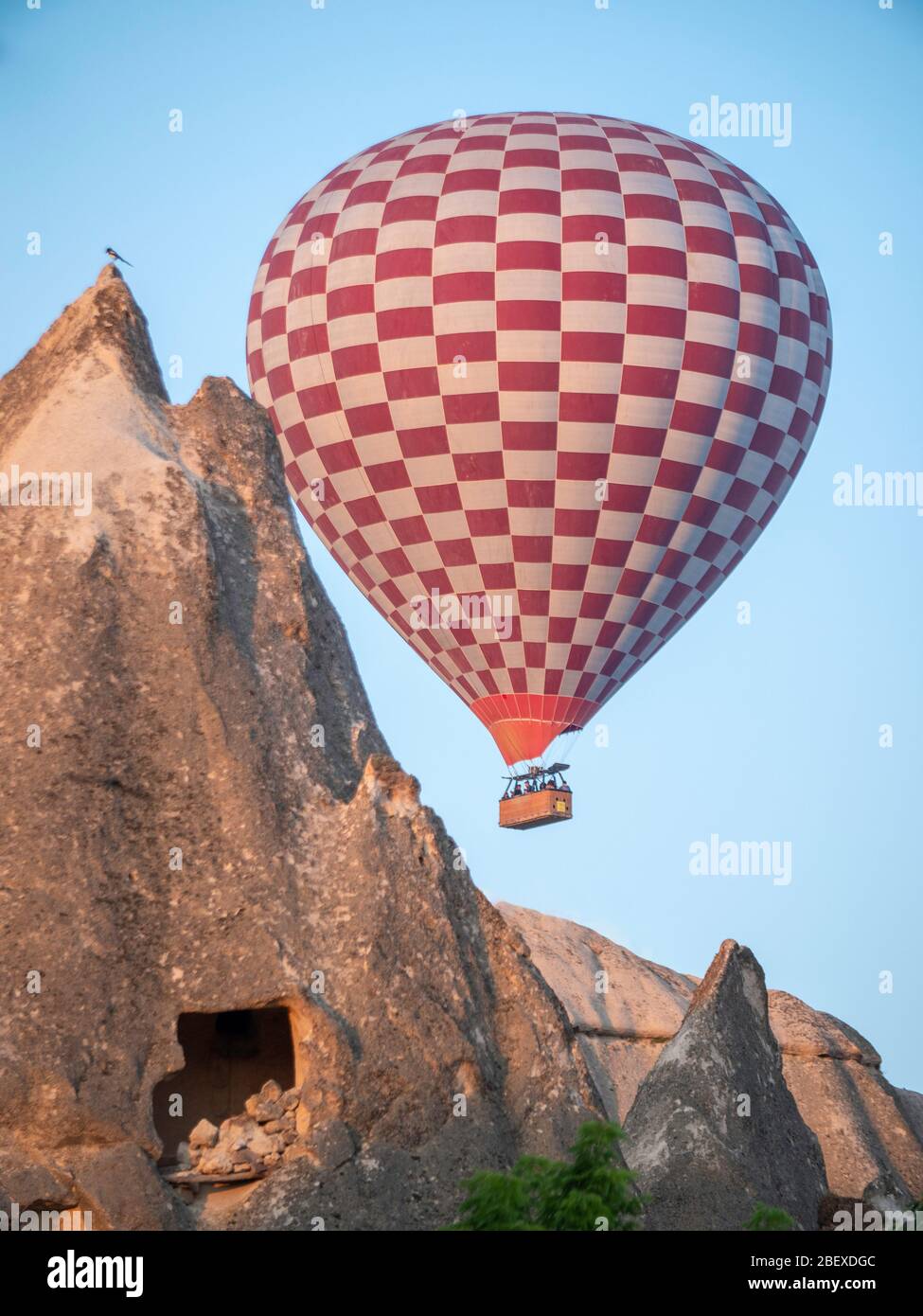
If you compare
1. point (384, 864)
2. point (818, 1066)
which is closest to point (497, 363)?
point (818, 1066)

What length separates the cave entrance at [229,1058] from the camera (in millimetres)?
10914

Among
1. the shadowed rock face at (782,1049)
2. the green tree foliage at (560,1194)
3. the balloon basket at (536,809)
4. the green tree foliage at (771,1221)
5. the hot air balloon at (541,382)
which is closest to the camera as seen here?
the green tree foliage at (560,1194)

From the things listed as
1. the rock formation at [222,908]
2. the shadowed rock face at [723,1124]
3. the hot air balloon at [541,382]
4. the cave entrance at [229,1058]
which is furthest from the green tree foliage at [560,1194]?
the hot air balloon at [541,382]

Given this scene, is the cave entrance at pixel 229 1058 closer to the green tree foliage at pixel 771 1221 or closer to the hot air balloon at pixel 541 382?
the green tree foliage at pixel 771 1221

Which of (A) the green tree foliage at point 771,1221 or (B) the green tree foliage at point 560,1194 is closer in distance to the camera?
(B) the green tree foliage at point 560,1194

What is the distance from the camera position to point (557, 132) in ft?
82.5

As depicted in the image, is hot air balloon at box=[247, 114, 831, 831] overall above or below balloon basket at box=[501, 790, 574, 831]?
above

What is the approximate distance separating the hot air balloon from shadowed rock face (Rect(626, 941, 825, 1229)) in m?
11.8

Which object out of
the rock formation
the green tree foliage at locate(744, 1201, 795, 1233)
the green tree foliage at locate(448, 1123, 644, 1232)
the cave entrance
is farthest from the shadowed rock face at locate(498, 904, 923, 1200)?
the green tree foliage at locate(448, 1123, 644, 1232)

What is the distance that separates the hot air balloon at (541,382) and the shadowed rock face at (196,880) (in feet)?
40.0

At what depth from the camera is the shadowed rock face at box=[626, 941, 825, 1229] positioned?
39.1 feet

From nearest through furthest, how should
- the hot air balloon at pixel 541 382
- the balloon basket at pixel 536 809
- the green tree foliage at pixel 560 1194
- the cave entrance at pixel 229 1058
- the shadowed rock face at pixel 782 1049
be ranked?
1. the green tree foliage at pixel 560 1194
2. the cave entrance at pixel 229 1058
3. the shadowed rock face at pixel 782 1049
4. the hot air balloon at pixel 541 382
5. the balloon basket at pixel 536 809

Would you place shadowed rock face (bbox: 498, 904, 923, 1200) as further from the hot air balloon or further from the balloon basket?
the balloon basket

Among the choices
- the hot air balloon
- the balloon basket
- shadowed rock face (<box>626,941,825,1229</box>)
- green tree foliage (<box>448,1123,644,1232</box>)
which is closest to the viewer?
green tree foliage (<box>448,1123,644,1232</box>)
